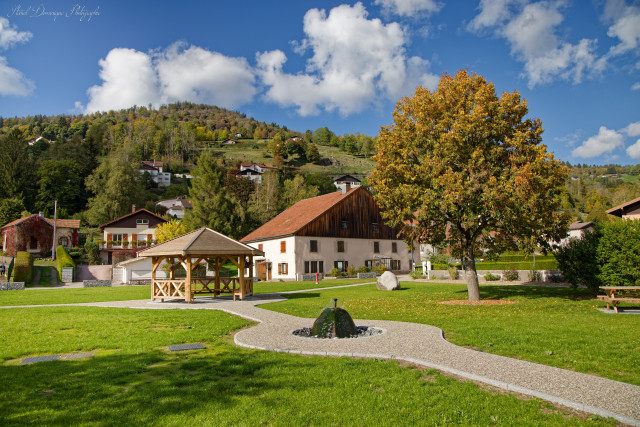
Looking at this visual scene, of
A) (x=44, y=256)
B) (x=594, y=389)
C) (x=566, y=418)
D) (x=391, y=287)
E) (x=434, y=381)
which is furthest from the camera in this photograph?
(x=44, y=256)

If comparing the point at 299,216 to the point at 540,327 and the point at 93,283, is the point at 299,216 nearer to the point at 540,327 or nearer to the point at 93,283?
the point at 93,283

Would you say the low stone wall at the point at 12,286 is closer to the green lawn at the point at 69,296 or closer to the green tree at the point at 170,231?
the green lawn at the point at 69,296

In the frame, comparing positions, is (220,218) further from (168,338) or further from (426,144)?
(168,338)

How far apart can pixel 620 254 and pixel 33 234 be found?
62.6 m

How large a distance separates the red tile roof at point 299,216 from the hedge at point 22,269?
22056 millimetres

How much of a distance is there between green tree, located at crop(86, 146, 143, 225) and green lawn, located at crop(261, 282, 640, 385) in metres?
60.9

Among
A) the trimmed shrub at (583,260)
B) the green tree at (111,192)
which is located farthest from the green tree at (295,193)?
the trimmed shrub at (583,260)

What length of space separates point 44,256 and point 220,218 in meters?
24.1

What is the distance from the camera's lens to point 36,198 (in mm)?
73562

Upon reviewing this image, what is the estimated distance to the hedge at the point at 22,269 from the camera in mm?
36844

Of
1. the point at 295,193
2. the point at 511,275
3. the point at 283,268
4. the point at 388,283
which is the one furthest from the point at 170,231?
the point at 511,275

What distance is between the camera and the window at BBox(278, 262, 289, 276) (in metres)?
43.3

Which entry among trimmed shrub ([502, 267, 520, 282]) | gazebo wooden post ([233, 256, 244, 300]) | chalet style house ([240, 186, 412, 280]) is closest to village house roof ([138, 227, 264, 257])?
gazebo wooden post ([233, 256, 244, 300])

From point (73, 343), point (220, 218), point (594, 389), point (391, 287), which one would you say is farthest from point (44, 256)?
point (594, 389)
